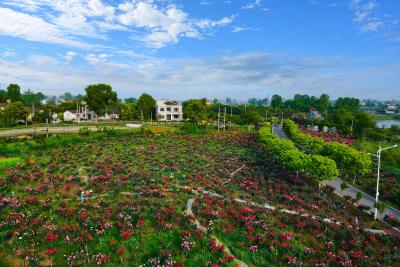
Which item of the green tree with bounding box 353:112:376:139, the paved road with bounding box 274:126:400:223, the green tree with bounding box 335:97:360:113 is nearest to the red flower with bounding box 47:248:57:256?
the paved road with bounding box 274:126:400:223

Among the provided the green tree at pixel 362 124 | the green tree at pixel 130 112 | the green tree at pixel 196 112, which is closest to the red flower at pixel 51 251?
the green tree at pixel 362 124

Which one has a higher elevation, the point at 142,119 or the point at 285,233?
the point at 142,119

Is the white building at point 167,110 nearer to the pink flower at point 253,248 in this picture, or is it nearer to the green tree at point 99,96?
the green tree at point 99,96

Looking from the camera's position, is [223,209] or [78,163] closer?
[223,209]

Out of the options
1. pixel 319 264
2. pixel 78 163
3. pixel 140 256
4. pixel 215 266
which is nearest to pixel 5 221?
pixel 140 256

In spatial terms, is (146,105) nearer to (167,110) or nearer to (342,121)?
(167,110)

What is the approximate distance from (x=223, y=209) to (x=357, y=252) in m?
8.03

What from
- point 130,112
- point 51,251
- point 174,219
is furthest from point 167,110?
point 51,251

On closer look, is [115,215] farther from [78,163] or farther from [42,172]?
[78,163]

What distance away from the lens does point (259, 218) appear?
17344 millimetres

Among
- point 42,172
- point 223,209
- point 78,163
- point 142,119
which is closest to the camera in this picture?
point 223,209

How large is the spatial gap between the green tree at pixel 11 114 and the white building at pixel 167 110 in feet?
136

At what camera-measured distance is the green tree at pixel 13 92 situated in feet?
292

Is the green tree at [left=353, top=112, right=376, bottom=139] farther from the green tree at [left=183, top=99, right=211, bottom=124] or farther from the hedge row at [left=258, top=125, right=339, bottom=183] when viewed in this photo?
the hedge row at [left=258, top=125, right=339, bottom=183]
